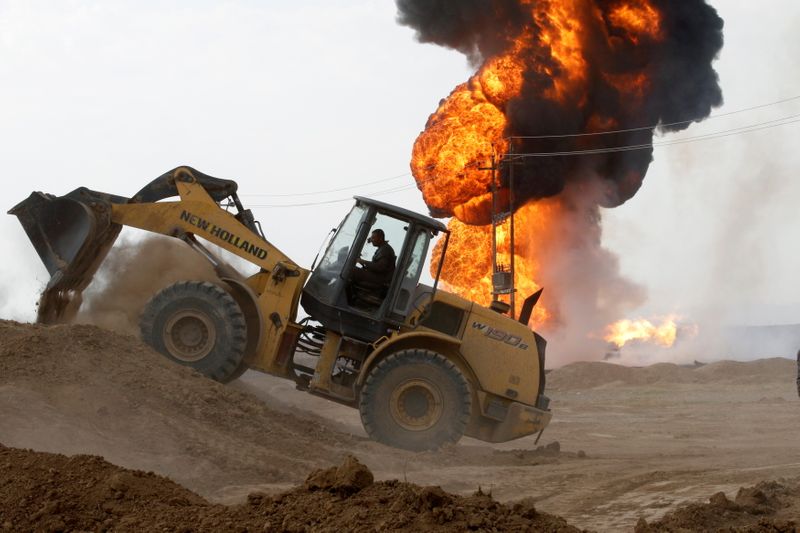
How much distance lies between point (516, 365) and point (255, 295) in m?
3.61

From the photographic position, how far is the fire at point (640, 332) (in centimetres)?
5231

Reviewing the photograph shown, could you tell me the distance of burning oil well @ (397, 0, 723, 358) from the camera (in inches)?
1660

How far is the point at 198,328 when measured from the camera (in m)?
13.0

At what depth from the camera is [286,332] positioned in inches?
517

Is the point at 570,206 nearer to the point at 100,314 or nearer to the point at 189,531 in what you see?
the point at 100,314

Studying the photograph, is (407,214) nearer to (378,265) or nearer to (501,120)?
(378,265)

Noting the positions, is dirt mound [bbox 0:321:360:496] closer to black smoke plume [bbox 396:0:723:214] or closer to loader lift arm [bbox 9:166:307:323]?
loader lift arm [bbox 9:166:307:323]

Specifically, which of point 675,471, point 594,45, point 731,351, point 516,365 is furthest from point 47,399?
point 731,351

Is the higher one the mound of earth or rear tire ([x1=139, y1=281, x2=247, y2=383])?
the mound of earth

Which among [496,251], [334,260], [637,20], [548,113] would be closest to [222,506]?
[334,260]

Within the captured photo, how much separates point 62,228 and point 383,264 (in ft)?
14.1

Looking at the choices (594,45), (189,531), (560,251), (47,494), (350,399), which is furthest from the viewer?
(560,251)

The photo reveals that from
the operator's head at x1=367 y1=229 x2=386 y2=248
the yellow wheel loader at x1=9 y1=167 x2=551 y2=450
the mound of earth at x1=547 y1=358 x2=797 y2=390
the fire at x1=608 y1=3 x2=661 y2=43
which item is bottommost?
the yellow wheel loader at x1=9 y1=167 x2=551 y2=450

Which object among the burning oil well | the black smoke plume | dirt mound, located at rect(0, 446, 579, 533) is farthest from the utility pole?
dirt mound, located at rect(0, 446, 579, 533)
